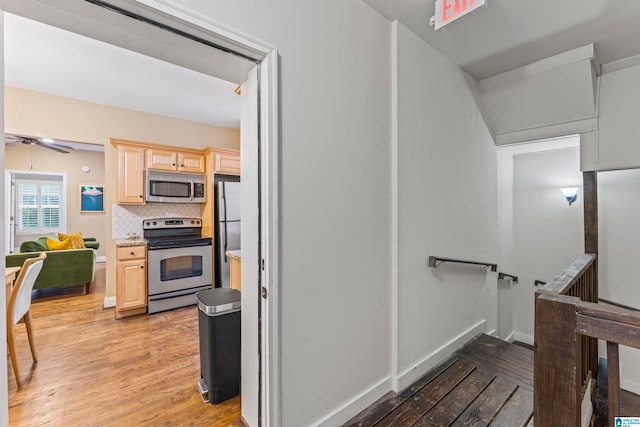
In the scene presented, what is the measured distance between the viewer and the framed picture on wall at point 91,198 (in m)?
7.09

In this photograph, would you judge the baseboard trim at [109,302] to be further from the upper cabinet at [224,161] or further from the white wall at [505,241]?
the white wall at [505,241]

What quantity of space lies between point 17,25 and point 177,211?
2.60 m

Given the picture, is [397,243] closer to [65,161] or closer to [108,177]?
[108,177]

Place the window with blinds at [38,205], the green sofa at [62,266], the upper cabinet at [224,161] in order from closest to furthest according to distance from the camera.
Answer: the green sofa at [62,266], the upper cabinet at [224,161], the window with blinds at [38,205]

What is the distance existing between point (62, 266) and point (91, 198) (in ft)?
12.8

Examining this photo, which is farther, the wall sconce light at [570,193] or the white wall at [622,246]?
the wall sconce light at [570,193]

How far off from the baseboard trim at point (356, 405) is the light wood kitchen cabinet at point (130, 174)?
3.64 m

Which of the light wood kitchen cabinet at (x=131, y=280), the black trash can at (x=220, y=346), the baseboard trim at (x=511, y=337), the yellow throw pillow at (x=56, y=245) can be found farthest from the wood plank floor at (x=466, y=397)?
the yellow throw pillow at (x=56, y=245)

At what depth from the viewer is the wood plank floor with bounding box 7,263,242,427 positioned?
180 cm

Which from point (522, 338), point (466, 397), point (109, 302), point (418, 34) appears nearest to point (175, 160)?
point (109, 302)

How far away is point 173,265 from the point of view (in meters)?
3.69

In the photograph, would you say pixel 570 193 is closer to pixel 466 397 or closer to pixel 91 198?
pixel 466 397

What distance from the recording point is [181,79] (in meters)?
3.12

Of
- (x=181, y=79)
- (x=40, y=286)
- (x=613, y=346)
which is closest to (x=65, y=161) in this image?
(x=40, y=286)
